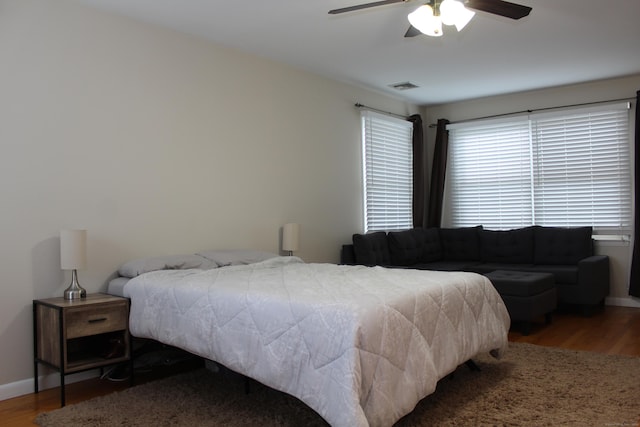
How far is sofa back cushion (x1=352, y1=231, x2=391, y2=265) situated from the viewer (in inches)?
212

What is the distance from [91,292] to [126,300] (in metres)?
0.44

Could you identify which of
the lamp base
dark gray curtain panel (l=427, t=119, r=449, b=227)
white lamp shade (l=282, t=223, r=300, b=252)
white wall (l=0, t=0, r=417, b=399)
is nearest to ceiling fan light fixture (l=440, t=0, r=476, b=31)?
white wall (l=0, t=0, r=417, b=399)

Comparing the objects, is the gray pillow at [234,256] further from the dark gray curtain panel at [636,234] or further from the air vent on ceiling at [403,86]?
the dark gray curtain panel at [636,234]

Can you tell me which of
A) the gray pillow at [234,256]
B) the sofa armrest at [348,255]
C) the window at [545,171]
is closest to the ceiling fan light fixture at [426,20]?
the gray pillow at [234,256]

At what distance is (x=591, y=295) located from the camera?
511 cm

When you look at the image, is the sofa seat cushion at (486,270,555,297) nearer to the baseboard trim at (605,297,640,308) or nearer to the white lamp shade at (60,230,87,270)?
the baseboard trim at (605,297,640,308)

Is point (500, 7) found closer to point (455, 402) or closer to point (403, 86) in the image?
point (455, 402)

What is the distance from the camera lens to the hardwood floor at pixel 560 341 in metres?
2.94

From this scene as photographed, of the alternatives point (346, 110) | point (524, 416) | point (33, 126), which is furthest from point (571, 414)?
point (346, 110)

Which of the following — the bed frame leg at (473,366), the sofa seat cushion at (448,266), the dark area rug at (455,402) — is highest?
the sofa seat cushion at (448,266)

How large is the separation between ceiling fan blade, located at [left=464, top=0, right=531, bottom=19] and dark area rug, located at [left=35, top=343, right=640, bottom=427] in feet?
7.30

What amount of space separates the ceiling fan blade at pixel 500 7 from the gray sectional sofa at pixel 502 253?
9.32 ft

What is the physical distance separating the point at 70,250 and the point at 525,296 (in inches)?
140

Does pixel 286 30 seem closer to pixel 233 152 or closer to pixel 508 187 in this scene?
pixel 233 152
